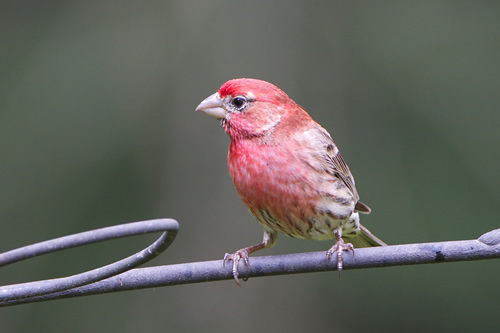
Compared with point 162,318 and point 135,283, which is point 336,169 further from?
point 162,318

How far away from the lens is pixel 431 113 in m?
5.88

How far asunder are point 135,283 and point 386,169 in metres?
3.58

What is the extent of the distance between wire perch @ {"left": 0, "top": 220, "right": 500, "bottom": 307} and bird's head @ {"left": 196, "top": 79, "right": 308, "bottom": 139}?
3.22 feet

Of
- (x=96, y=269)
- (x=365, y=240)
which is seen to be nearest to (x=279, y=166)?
(x=365, y=240)

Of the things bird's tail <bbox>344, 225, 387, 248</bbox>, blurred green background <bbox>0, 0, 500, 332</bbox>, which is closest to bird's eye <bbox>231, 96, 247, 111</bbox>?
bird's tail <bbox>344, 225, 387, 248</bbox>

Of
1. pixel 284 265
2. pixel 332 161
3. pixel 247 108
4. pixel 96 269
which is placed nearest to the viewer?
pixel 96 269

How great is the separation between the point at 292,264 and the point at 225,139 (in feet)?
11.2

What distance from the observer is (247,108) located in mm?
3361

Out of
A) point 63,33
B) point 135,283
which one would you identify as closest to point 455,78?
point 63,33

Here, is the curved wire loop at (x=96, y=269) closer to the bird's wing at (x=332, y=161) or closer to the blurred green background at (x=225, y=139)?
the bird's wing at (x=332, y=161)

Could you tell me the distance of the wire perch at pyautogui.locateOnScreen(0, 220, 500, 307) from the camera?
2.29 metres

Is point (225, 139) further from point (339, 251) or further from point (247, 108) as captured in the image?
point (339, 251)

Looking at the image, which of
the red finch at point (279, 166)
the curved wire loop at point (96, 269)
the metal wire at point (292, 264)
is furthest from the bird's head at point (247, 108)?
the curved wire loop at point (96, 269)

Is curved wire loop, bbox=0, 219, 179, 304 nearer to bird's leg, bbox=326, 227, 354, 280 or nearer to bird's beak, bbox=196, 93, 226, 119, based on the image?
bird's leg, bbox=326, 227, 354, 280
